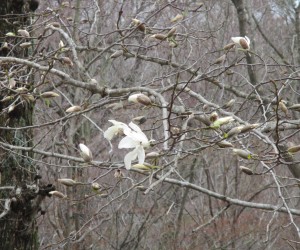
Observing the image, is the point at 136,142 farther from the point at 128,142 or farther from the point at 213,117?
the point at 213,117

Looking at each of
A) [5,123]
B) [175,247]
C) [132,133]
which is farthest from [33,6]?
[175,247]

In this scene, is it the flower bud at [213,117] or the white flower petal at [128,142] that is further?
the flower bud at [213,117]

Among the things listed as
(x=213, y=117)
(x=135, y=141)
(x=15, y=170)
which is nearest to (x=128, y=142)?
(x=135, y=141)

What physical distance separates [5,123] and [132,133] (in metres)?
2.00

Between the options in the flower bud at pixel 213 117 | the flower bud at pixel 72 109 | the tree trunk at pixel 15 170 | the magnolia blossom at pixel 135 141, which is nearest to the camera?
the magnolia blossom at pixel 135 141

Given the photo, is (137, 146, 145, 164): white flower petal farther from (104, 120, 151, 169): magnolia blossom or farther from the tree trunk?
the tree trunk

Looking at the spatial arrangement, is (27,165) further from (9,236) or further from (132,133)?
(132,133)

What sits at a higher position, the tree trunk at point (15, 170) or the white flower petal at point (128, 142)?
the white flower petal at point (128, 142)

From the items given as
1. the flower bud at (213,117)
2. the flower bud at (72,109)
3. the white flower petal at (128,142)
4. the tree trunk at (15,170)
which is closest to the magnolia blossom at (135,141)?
the white flower petal at (128,142)

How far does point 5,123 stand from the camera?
11.6 ft

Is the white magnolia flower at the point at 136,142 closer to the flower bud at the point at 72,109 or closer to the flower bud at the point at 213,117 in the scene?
the flower bud at the point at 213,117

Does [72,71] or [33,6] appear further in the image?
[72,71]

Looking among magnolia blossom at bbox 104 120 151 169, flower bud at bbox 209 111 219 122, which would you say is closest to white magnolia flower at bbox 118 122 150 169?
magnolia blossom at bbox 104 120 151 169

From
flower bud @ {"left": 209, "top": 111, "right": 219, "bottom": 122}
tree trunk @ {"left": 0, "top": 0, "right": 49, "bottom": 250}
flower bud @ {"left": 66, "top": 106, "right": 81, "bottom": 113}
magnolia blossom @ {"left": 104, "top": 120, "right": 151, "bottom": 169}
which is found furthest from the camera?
tree trunk @ {"left": 0, "top": 0, "right": 49, "bottom": 250}
